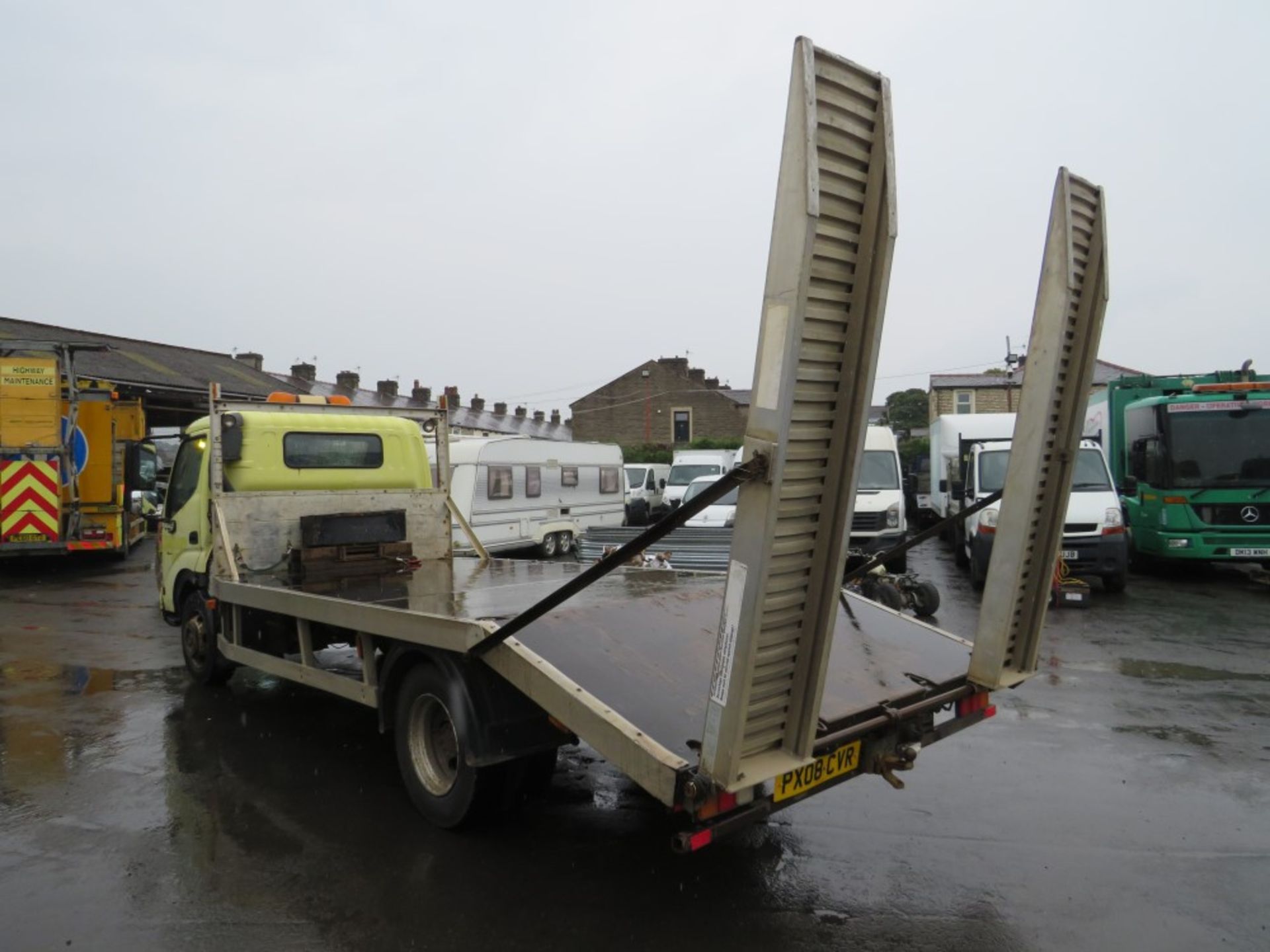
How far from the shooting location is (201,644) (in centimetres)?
737

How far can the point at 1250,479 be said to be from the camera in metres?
12.2

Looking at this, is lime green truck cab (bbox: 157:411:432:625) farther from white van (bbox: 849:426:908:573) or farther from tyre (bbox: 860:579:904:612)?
white van (bbox: 849:426:908:573)

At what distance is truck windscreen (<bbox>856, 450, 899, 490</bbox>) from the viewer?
15641mm

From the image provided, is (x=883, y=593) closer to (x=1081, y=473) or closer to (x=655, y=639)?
(x=655, y=639)

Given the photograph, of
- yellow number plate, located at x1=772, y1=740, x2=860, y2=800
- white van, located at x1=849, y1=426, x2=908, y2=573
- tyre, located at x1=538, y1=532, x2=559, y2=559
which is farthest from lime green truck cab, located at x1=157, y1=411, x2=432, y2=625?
tyre, located at x1=538, y1=532, x2=559, y2=559

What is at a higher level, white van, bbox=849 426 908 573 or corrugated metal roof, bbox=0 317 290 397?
corrugated metal roof, bbox=0 317 290 397

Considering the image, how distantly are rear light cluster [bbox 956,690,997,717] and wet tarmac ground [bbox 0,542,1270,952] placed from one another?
28.0 inches

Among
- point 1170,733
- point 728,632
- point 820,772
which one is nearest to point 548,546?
point 1170,733

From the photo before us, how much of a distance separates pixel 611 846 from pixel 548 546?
1295cm

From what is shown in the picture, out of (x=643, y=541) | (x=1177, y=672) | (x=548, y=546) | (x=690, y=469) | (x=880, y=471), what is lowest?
(x=548, y=546)

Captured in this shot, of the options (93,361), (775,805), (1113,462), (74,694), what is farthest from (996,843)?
(93,361)

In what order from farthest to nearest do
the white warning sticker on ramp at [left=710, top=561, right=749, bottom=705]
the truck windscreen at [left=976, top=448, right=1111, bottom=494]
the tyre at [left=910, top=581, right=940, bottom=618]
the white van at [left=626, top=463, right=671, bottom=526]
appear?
the white van at [left=626, top=463, right=671, bottom=526] < the truck windscreen at [left=976, top=448, right=1111, bottom=494] < the tyre at [left=910, top=581, right=940, bottom=618] < the white warning sticker on ramp at [left=710, top=561, right=749, bottom=705]

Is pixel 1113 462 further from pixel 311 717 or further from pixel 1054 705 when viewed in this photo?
pixel 311 717

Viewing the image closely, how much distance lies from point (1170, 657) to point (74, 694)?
10.2 m
